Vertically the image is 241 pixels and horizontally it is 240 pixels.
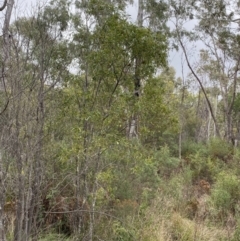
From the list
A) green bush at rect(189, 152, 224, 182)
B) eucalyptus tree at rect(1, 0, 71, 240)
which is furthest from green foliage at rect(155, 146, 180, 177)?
eucalyptus tree at rect(1, 0, 71, 240)

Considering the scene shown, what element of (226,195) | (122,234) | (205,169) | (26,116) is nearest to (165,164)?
(205,169)

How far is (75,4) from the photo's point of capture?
6500 millimetres

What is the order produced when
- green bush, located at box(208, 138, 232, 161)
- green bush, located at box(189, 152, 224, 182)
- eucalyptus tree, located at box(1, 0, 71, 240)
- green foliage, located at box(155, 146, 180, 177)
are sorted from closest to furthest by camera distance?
eucalyptus tree, located at box(1, 0, 71, 240)
green foliage, located at box(155, 146, 180, 177)
green bush, located at box(189, 152, 224, 182)
green bush, located at box(208, 138, 232, 161)

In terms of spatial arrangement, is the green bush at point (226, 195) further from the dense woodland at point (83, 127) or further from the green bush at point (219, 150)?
the green bush at point (219, 150)

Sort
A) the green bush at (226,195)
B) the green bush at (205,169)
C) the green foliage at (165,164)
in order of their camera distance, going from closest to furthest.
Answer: the green bush at (226,195) < the green foliage at (165,164) < the green bush at (205,169)

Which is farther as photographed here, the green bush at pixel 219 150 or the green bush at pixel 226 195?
the green bush at pixel 219 150

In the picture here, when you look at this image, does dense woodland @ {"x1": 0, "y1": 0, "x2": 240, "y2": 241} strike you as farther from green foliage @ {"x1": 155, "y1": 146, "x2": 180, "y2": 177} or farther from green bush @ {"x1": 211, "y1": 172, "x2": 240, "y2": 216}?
green foliage @ {"x1": 155, "y1": 146, "x2": 180, "y2": 177}

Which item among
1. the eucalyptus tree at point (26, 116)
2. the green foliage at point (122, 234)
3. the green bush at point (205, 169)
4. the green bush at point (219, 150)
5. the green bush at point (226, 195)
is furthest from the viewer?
the green bush at point (219, 150)

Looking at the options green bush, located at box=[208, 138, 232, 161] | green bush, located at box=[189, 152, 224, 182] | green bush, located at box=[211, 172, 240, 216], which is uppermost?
green bush, located at box=[208, 138, 232, 161]

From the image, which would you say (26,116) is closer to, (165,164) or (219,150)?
(165,164)

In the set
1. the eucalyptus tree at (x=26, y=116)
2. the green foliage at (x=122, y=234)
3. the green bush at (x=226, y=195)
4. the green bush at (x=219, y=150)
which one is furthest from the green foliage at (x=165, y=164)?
the eucalyptus tree at (x=26, y=116)

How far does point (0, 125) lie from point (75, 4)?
3.49 metres

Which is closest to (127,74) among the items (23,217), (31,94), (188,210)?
(31,94)

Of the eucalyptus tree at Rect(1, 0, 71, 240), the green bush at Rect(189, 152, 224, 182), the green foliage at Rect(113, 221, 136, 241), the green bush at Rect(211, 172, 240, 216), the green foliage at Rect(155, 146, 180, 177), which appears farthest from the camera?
the green bush at Rect(189, 152, 224, 182)
